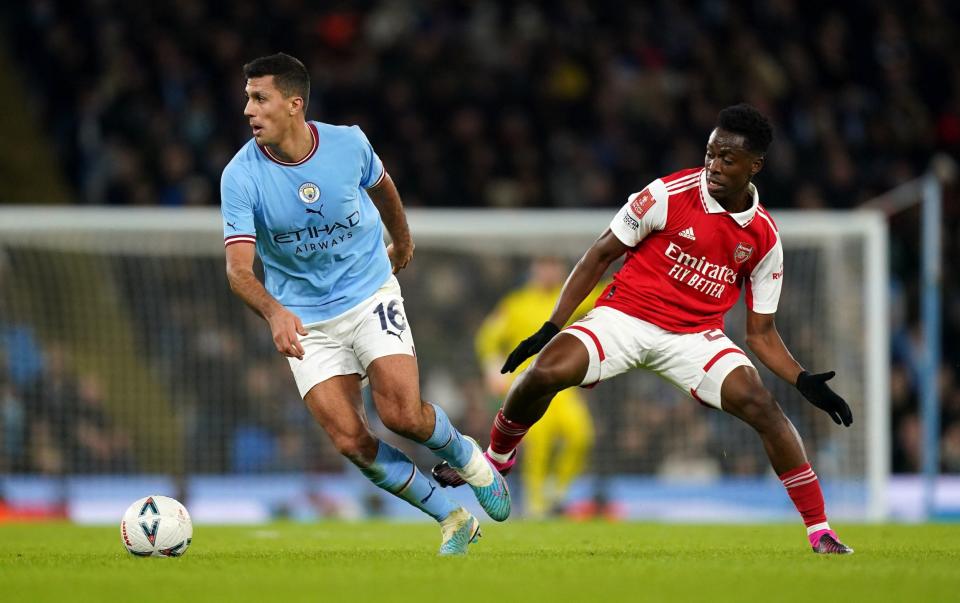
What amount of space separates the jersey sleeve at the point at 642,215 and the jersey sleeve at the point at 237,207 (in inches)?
68.0

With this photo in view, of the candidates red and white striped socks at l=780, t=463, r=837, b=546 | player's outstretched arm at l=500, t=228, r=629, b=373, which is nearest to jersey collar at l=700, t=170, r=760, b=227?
player's outstretched arm at l=500, t=228, r=629, b=373

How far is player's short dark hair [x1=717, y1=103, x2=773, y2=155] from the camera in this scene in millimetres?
6676

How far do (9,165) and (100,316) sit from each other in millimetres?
3749

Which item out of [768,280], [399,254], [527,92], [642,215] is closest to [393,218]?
[399,254]

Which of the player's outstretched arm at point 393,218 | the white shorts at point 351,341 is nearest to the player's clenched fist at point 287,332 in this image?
the white shorts at point 351,341

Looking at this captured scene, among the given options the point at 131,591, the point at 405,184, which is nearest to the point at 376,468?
the point at 131,591

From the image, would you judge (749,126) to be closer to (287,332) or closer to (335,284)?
(335,284)

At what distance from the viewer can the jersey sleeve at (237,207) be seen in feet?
21.0

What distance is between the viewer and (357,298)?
6699 mm

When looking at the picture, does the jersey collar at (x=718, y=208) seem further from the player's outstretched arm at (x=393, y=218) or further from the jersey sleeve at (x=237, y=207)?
the jersey sleeve at (x=237, y=207)

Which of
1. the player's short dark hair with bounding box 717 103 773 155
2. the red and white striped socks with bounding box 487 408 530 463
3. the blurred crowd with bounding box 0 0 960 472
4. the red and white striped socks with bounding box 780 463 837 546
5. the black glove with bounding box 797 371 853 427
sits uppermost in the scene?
the blurred crowd with bounding box 0 0 960 472

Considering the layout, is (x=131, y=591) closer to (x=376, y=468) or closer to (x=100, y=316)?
Answer: (x=376, y=468)

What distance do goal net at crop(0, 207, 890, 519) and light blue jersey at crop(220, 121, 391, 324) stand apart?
19.6 feet

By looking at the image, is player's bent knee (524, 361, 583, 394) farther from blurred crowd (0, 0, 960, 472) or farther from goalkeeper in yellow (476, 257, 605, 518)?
blurred crowd (0, 0, 960, 472)
